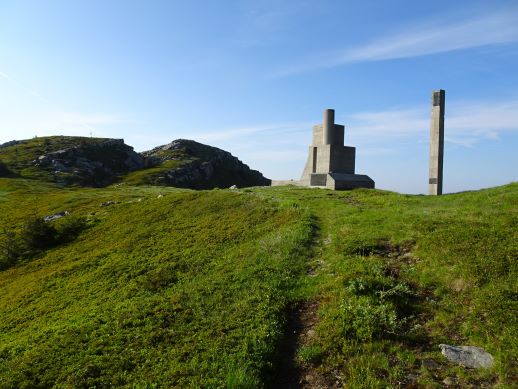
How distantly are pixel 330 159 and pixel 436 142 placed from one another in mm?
12983

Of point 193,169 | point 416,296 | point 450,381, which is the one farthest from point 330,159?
point 193,169

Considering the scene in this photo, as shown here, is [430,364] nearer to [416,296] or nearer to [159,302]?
[416,296]

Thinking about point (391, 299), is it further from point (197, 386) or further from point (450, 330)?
point (197, 386)

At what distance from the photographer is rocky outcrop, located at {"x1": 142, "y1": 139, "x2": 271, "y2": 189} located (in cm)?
13175

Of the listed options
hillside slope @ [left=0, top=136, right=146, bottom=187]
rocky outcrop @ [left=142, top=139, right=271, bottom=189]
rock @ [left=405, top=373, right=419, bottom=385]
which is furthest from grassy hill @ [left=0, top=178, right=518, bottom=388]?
rocky outcrop @ [left=142, top=139, right=271, bottom=189]

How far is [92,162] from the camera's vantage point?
12962cm

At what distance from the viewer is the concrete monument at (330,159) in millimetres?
49875

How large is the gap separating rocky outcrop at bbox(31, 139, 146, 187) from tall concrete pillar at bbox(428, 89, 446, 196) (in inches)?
3632

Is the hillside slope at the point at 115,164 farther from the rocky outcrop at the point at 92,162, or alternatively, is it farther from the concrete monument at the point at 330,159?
the concrete monument at the point at 330,159

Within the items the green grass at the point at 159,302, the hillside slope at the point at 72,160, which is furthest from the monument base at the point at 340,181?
the hillside slope at the point at 72,160

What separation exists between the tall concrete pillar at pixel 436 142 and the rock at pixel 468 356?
35427 mm

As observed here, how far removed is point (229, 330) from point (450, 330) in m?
6.70

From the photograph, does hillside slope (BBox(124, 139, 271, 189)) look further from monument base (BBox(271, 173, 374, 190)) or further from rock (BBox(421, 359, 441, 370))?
rock (BBox(421, 359, 441, 370))

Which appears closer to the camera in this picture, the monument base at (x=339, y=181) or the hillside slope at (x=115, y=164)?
the monument base at (x=339, y=181)
